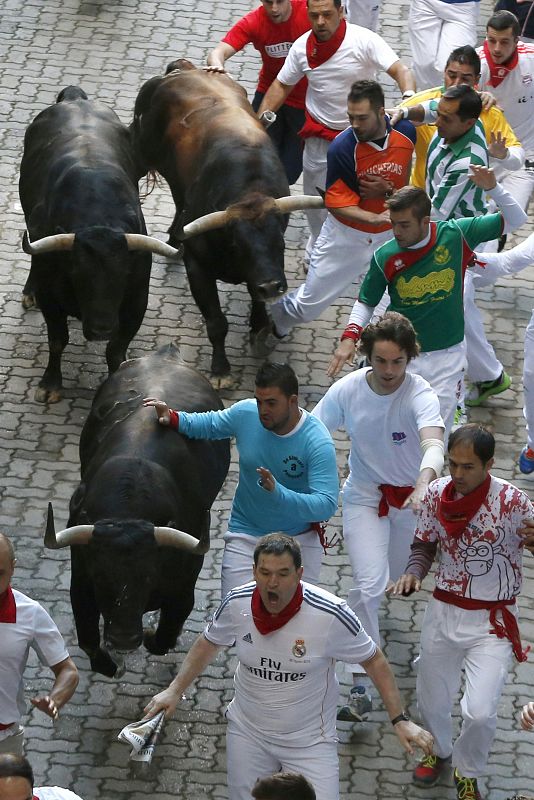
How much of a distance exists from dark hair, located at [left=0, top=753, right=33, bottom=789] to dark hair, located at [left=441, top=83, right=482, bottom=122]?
628 cm

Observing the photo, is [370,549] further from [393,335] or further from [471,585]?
[393,335]

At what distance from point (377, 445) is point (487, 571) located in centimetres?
116

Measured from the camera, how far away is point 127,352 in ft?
40.0

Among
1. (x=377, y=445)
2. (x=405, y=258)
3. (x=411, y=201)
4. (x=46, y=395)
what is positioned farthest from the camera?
(x=46, y=395)

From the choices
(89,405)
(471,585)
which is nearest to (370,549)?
(471,585)

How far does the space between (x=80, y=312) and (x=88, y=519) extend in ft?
11.2

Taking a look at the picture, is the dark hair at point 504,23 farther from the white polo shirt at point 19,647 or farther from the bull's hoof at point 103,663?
the white polo shirt at point 19,647

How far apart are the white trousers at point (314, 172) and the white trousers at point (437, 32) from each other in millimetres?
2211

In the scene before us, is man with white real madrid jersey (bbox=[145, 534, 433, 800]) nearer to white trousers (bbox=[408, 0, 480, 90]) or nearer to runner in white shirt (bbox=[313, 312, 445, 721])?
runner in white shirt (bbox=[313, 312, 445, 721])

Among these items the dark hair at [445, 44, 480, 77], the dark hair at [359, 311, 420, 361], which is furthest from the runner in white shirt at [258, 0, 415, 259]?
the dark hair at [359, 311, 420, 361]

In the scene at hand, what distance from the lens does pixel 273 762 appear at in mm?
7113

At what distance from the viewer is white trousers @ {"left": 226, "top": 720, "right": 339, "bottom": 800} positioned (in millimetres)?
6980

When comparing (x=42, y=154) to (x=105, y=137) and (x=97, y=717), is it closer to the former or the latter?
(x=105, y=137)

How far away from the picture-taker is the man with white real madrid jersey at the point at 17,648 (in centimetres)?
691
